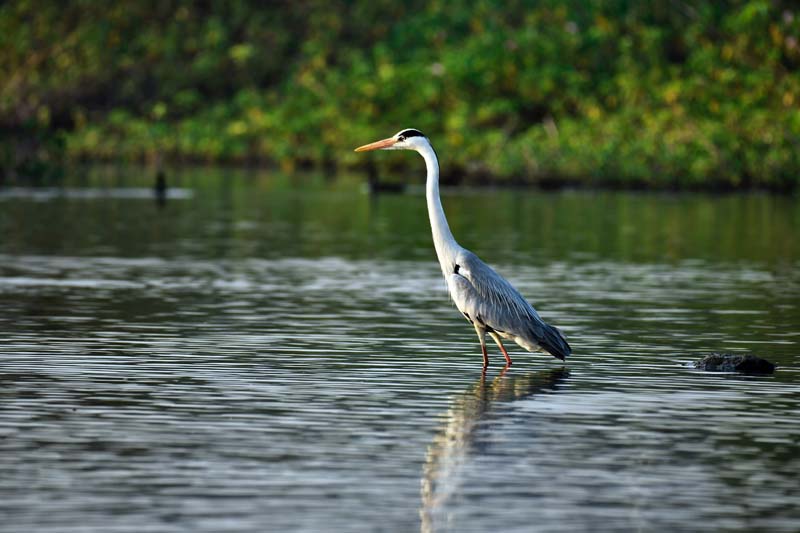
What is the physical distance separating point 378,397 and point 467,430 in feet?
5.53

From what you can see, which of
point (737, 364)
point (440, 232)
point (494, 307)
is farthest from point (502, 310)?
point (737, 364)

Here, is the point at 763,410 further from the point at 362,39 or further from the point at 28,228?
the point at 362,39

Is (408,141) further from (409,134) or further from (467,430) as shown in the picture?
(467,430)

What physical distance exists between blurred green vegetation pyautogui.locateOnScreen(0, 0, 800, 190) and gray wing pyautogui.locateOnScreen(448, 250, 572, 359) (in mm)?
39397

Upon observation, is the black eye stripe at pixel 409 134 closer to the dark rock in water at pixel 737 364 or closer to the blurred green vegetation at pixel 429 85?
the dark rock in water at pixel 737 364

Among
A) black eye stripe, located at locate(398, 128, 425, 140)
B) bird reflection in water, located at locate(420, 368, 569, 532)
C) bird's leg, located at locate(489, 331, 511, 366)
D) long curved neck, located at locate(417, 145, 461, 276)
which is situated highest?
black eye stripe, located at locate(398, 128, 425, 140)

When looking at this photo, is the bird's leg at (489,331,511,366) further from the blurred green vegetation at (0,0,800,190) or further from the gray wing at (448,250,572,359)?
the blurred green vegetation at (0,0,800,190)

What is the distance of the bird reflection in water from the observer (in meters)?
11.4

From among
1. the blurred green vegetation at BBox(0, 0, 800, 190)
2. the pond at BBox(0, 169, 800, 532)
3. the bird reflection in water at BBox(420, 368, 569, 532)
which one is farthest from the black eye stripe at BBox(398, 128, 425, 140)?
the blurred green vegetation at BBox(0, 0, 800, 190)

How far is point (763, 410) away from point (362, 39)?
9830 centimetres

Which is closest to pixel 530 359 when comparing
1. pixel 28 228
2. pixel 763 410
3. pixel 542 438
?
pixel 763 410

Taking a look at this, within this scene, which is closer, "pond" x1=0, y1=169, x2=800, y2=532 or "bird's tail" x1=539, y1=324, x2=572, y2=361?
"pond" x1=0, y1=169, x2=800, y2=532

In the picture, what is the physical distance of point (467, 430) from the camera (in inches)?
536

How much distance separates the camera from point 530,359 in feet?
60.0
